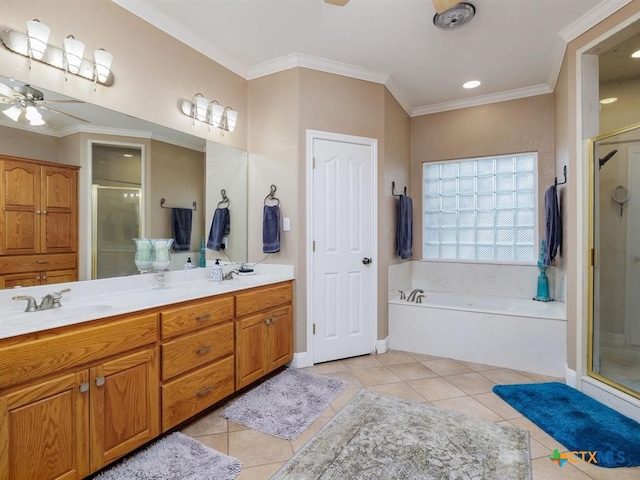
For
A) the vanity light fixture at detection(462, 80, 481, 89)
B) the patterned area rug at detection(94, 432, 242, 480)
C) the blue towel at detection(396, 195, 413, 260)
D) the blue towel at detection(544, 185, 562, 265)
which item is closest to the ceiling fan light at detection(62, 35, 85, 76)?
the patterned area rug at detection(94, 432, 242, 480)

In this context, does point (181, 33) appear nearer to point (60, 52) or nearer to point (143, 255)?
point (60, 52)

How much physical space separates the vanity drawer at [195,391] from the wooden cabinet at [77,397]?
0.08m

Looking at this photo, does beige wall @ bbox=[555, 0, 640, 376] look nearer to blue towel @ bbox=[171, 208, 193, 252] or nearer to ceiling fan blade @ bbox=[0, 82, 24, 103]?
blue towel @ bbox=[171, 208, 193, 252]

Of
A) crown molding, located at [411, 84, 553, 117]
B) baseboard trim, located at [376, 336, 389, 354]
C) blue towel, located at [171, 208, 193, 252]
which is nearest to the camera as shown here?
blue towel, located at [171, 208, 193, 252]

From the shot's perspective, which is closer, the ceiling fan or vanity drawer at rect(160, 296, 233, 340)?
the ceiling fan

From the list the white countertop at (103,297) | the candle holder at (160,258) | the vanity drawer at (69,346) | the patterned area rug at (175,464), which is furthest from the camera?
the candle holder at (160,258)

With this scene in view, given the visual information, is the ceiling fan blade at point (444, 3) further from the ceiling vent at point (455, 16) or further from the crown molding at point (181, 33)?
the crown molding at point (181, 33)

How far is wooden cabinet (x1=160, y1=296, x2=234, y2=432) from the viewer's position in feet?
5.95

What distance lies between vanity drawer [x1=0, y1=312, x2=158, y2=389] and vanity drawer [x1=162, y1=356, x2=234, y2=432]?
0.35 m

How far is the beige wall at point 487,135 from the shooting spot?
3445 millimetres

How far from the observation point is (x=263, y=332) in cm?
251

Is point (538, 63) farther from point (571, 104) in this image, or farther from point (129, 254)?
point (129, 254)

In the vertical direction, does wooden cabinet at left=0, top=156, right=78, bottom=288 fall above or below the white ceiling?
below

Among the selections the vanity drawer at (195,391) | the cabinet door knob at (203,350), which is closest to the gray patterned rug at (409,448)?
the vanity drawer at (195,391)
